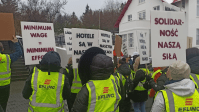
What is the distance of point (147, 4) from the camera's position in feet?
75.1

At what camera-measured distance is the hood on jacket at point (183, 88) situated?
1.95 meters

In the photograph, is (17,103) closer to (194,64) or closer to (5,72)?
(5,72)

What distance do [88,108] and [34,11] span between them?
2152 cm

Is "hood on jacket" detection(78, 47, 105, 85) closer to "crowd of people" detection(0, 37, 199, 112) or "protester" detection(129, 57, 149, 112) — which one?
"crowd of people" detection(0, 37, 199, 112)

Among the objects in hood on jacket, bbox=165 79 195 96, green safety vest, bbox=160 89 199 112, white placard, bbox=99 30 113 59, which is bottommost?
green safety vest, bbox=160 89 199 112

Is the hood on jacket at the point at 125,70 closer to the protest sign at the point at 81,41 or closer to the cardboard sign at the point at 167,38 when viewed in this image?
the cardboard sign at the point at 167,38

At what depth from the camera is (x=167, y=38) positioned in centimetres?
359

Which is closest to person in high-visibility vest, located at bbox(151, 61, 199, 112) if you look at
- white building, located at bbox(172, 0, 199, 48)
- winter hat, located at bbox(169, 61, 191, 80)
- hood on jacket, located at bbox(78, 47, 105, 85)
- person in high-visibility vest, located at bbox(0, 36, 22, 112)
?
winter hat, located at bbox(169, 61, 191, 80)

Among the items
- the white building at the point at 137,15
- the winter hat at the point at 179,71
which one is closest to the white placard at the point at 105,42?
the winter hat at the point at 179,71

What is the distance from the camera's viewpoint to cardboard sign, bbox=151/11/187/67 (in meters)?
3.52

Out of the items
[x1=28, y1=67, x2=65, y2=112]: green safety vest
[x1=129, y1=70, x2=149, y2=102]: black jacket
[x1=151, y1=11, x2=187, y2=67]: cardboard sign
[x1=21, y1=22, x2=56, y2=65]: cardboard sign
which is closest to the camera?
[x1=28, y1=67, x2=65, y2=112]: green safety vest

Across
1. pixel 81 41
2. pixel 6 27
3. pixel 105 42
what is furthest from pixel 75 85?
pixel 6 27

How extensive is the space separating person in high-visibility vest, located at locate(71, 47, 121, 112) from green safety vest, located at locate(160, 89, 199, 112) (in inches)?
Answer: 23.9

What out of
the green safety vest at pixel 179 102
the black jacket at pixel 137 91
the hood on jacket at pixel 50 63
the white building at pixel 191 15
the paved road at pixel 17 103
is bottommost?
the paved road at pixel 17 103
